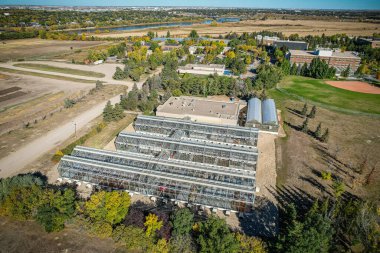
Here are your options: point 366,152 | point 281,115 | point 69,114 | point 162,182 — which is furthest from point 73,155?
point 366,152

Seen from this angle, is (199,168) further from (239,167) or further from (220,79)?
(220,79)

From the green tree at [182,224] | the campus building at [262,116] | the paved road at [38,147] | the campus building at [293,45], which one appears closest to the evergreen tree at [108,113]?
the paved road at [38,147]

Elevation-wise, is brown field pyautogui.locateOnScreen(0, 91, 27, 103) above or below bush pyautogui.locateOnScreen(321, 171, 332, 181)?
above

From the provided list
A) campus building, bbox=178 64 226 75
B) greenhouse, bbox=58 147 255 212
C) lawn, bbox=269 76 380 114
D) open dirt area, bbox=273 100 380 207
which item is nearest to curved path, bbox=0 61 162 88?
campus building, bbox=178 64 226 75

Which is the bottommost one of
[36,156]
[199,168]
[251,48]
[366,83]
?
[36,156]

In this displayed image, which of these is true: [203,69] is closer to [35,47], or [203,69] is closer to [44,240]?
[44,240]

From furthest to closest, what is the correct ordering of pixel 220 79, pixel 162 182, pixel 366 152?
pixel 220 79, pixel 366 152, pixel 162 182

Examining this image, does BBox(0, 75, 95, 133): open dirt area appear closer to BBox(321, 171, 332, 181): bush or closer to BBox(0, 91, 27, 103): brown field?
BBox(0, 91, 27, 103): brown field

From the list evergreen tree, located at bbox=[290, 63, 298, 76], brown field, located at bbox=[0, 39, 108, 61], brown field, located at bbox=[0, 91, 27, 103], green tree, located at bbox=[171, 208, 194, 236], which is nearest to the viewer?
green tree, located at bbox=[171, 208, 194, 236]
